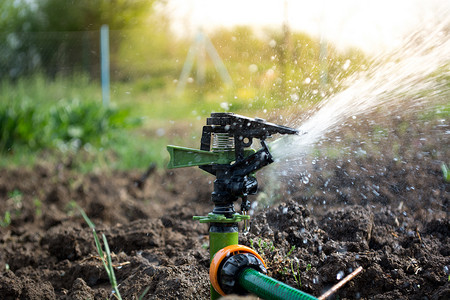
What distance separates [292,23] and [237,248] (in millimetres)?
2864

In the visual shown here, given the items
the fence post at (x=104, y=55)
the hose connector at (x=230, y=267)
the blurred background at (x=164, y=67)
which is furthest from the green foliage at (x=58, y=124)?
the hose connector at (x=230, y=267)

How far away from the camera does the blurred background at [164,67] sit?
3143 millimetres

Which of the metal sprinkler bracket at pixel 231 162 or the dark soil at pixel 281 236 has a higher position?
the metal sprinkler bracket at pixel 231 162

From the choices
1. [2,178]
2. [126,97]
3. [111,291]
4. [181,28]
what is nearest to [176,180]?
[2,178]

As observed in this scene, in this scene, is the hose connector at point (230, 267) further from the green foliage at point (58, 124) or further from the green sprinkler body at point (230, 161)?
the green foliage at point (58, 124)

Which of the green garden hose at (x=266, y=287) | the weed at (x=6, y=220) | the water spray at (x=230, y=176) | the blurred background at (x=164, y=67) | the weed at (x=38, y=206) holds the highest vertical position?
the blurred background at (x=164, y=67)

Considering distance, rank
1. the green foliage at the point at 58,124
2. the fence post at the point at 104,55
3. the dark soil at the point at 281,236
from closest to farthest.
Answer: the dark soil at the point at 281,236 → the green foliage at the point at 58,124 → the fence post at the point at 104,55

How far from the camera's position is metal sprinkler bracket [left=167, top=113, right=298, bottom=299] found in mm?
1628

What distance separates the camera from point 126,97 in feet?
28.8

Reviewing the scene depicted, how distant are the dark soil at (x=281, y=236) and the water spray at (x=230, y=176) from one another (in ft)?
0.93

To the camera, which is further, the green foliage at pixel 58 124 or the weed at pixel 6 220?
the green foliage at pixel 58 124

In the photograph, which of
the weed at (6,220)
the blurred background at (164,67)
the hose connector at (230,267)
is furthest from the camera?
the weed at (6,220)

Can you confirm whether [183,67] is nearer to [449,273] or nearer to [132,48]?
[132,48]

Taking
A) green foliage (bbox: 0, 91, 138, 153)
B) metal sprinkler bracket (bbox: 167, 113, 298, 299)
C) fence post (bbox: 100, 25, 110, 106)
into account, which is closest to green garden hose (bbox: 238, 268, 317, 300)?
metal sprinkler bracket (bbox: 167, 113, 298, 299)
